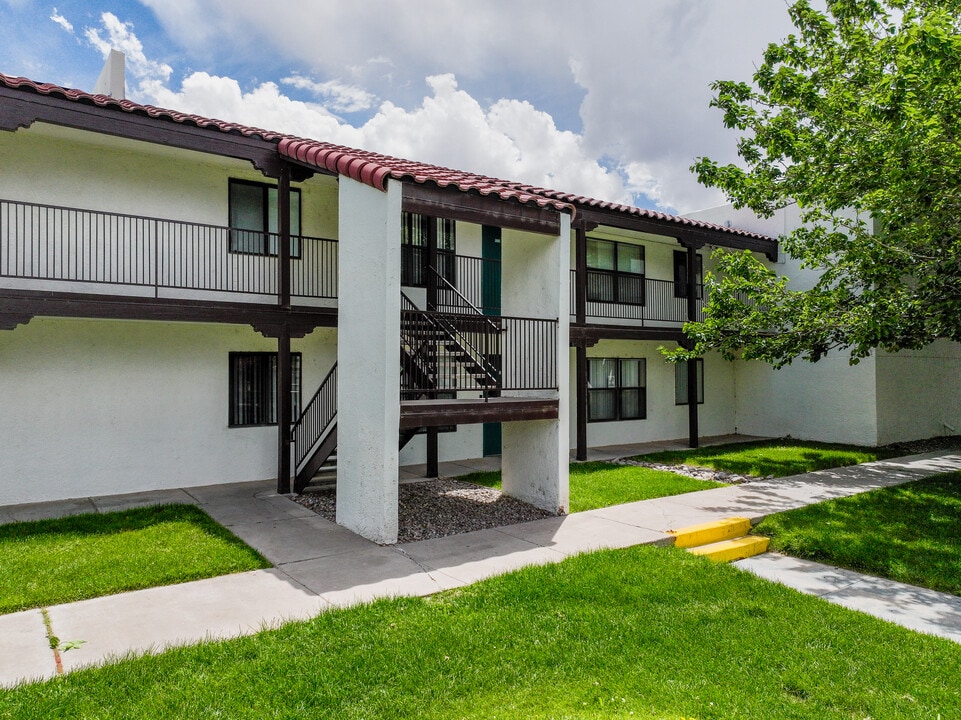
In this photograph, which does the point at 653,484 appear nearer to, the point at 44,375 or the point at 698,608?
the point at 698,608

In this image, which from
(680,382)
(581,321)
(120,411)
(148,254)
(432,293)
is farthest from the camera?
(680,382)

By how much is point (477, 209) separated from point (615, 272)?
27.8ft

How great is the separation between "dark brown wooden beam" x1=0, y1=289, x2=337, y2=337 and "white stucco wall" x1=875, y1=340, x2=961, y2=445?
13.9 metres

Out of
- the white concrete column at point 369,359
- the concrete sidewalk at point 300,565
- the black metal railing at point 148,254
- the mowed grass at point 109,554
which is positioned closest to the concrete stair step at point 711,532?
the concrete sidewalk at point 300,565

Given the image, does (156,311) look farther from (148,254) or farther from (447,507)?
(447,507)

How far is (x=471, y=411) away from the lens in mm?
7848

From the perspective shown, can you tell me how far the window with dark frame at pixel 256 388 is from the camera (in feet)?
35.4

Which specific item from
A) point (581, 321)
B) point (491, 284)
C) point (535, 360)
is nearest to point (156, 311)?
point (535, 360)

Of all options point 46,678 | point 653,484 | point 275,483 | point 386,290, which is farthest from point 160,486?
point 653,484

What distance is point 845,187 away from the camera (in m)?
8.64

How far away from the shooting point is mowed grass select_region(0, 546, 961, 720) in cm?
366

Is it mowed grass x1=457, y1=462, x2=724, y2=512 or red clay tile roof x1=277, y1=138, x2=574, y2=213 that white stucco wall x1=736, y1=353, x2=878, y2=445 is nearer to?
mowed grass x1=457, y1=462, x2=724, y2=512

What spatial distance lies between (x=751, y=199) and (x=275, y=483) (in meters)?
9.80

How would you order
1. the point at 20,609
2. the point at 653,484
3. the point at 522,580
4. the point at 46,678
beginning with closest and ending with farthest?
the point at 46,678
the point at 20,609
the point at 522,580
the point at 653,484
